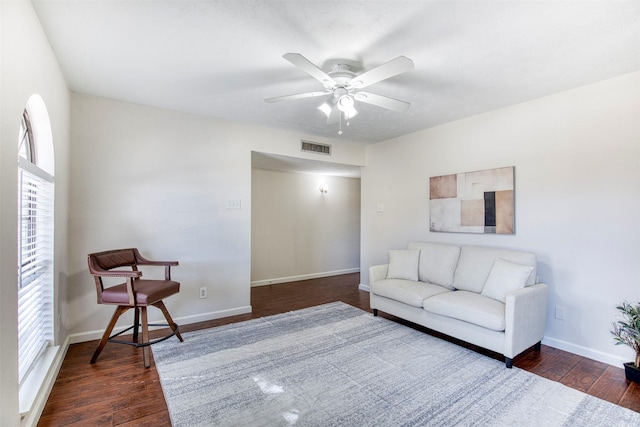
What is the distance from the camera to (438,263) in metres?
3.44

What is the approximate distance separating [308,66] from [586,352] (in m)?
3.40

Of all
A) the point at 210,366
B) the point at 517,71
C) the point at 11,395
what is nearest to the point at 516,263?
the point at 517,71

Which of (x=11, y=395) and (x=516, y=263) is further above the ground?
(x=516, y=263)

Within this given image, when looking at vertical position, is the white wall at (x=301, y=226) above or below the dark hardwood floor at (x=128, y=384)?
above

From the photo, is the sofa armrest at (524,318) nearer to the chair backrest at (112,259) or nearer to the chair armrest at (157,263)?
the chair armrest at (157,263)

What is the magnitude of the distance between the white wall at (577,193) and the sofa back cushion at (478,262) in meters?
0.26

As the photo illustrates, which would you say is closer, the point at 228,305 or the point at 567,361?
the point at 567,361

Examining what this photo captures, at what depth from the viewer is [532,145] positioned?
3.04m

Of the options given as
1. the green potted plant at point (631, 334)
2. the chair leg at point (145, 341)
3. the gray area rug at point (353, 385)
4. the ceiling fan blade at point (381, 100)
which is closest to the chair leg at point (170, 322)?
the gray area rug at point (353, 385)

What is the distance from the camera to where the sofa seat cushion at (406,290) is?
3.05 meters

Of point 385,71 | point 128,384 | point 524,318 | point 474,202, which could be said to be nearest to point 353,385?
point 524,318

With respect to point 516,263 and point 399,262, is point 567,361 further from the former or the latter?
point 399,262

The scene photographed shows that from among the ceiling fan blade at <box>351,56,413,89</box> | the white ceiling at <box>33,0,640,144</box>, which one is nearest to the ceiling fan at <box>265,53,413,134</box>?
the ceiling fan blade at <box>351,56,413,89</box>

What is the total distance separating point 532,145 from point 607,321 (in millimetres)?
1737
